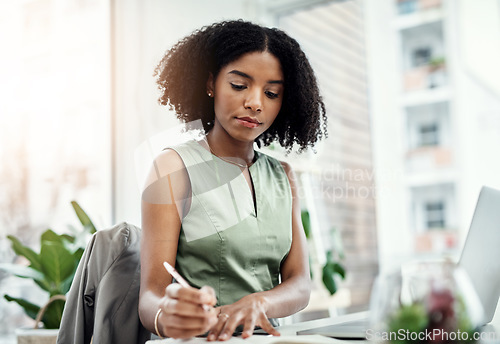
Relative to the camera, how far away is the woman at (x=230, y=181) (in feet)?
3.33

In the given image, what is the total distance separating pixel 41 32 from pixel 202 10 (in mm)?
838

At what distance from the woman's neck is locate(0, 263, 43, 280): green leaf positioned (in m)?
0.80

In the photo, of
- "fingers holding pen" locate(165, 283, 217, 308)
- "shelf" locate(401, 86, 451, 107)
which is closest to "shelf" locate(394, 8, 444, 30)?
"shelf" locate(401, 86, 451, 107)

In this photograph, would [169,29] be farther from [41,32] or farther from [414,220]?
[414,220]

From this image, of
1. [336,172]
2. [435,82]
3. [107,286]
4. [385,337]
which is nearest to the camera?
[385,337]

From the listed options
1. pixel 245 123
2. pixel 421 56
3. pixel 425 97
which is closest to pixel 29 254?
pixel 245 123

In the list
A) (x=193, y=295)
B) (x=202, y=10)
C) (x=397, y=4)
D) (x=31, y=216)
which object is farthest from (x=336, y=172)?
(x=397, y=4)

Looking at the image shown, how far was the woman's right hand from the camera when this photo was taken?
64 centimetres

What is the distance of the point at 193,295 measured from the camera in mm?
637

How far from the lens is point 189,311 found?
645 millimetres

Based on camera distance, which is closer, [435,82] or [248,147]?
[248,147]

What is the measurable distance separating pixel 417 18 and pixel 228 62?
475 centimetres

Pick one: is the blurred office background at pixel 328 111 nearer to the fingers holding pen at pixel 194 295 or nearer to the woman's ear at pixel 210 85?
the woman's ear at pixel 210 85

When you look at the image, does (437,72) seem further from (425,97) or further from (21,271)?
(21,271)
